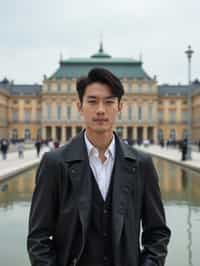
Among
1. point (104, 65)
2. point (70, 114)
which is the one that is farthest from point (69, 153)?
point (104, 65)

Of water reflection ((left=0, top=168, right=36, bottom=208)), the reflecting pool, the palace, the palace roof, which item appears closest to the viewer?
the reflecting pool

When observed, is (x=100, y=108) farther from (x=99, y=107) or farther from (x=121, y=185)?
(x=121, y=185)

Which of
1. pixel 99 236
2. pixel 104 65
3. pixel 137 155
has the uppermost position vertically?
pixel 104 65

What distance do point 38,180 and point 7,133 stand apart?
76.9 meters

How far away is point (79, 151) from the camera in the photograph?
214 cm

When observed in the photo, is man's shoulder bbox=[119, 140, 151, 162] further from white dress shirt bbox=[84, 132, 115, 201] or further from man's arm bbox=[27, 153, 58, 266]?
man's arm bbox=[27, 153, 58, 266]

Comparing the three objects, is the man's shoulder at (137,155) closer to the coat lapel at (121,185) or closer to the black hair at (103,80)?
the coat lapel at (121,185)

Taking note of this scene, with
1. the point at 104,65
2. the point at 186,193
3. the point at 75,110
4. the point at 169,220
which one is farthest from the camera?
the point at 75,110

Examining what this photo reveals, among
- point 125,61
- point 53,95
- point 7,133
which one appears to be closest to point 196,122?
point 125,61

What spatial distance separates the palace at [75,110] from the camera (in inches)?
3041

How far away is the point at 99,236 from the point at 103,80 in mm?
747

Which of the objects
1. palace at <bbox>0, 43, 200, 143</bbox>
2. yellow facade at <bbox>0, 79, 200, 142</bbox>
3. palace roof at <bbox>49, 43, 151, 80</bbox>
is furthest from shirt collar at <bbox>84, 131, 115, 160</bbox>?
palace roof at <bbox>49, 43, 151, 80</bbox>

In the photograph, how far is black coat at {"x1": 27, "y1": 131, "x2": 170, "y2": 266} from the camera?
202 cm

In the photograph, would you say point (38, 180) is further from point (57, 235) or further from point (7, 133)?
point (7, 133)
